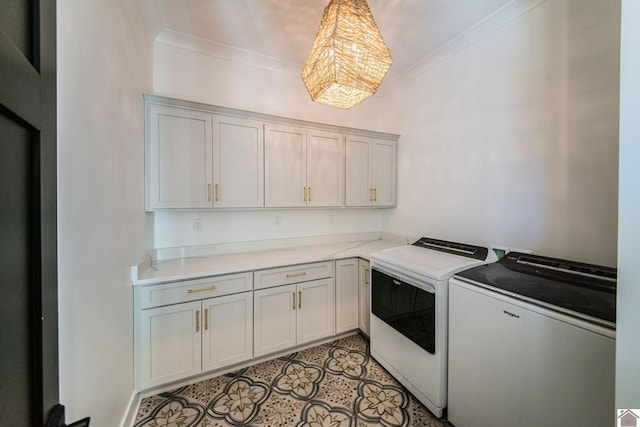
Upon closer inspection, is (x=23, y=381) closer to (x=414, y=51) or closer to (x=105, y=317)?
(x=105, y=317)

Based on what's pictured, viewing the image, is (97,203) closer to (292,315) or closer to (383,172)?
(292,315)

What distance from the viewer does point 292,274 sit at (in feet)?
7.15

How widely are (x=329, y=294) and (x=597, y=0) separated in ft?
9.21

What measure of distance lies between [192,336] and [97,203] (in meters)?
1.25

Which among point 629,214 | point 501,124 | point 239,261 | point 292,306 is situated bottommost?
point 292,306

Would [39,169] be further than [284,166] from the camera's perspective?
No

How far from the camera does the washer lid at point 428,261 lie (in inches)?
63.0

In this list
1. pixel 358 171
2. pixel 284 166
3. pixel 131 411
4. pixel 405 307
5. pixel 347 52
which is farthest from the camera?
pixel 358 171

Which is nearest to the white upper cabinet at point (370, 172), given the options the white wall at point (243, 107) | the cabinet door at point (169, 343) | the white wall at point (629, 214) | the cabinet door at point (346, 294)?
the white wall at point (243, 107)

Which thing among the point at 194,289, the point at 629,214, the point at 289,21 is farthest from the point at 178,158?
the point at 629,214

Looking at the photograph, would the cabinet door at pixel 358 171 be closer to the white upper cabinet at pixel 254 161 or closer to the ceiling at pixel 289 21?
the white upper cabinet at pixel 254 161

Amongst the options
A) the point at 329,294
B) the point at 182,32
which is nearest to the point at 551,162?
the point at 329,294

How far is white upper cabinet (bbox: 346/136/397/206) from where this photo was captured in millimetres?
2770

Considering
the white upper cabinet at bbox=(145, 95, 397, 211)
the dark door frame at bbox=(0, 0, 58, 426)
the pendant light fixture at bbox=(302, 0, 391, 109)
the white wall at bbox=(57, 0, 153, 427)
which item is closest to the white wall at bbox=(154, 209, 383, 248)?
the white upper cabinet at bbox=(145, 95, 397, 211)
